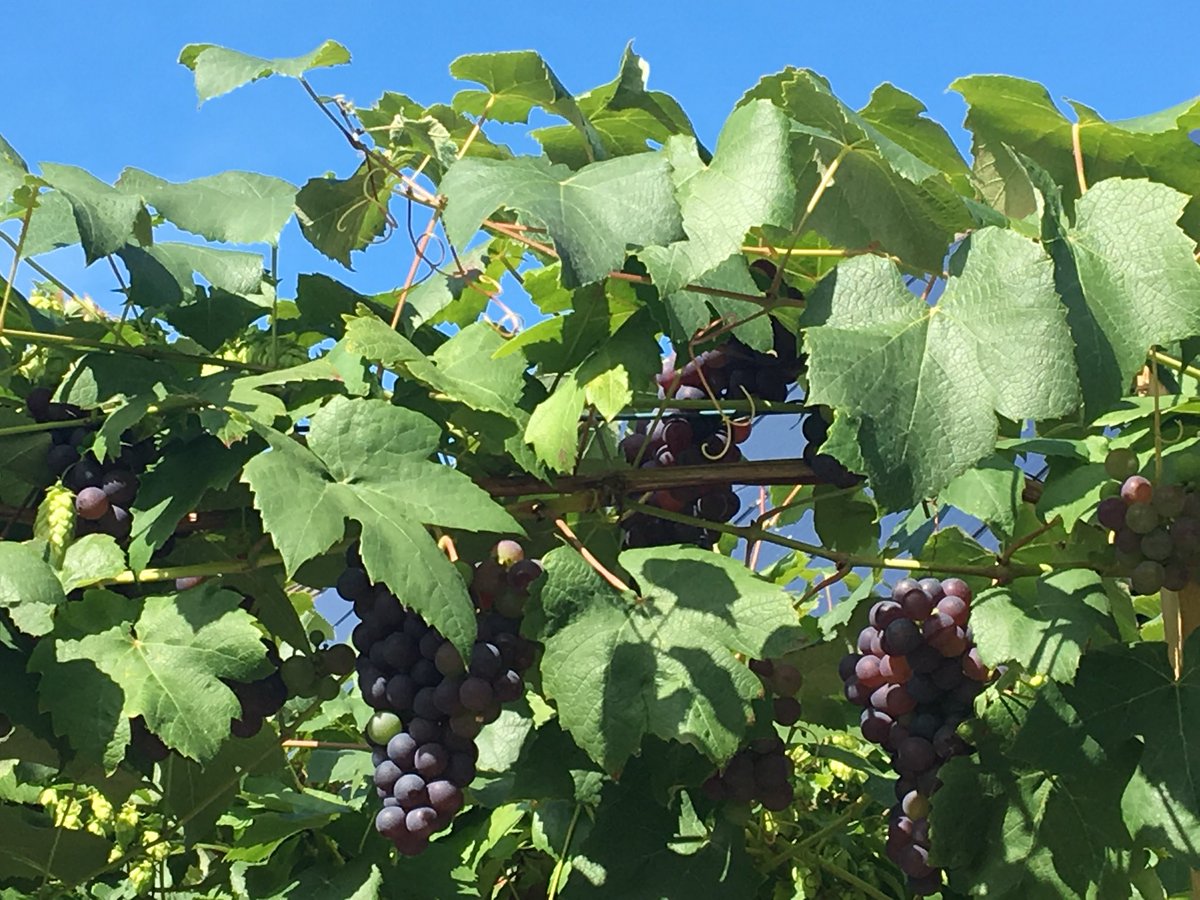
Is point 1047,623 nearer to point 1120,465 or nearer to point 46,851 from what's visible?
point 1120,465

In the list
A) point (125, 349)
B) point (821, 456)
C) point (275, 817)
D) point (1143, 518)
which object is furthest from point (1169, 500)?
point (275, 817)

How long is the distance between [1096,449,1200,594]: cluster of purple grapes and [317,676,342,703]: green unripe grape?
0.99 metres

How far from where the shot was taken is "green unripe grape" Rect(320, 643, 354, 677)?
72.0 inches

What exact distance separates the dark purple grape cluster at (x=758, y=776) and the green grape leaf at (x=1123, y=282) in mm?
673

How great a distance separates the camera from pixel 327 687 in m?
1.85

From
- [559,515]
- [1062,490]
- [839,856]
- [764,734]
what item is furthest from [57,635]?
[839,856]

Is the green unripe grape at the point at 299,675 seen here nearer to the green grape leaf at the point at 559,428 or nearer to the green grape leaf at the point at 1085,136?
the green grape leaf at the point at 559,428

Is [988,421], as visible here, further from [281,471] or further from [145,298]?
[145,298]

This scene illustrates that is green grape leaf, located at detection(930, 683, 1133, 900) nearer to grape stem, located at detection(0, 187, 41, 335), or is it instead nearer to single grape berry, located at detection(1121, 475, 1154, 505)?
single grape berry, located at detection(1121, 475, 1154, 505)

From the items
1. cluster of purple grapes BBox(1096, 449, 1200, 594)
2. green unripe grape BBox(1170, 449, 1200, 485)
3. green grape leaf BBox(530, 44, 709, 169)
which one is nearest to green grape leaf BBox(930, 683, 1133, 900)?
cluster of purple grapes BBox(1096, 449, 1200, 594)

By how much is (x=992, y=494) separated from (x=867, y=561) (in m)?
Result: 0.20

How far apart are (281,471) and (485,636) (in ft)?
1.05

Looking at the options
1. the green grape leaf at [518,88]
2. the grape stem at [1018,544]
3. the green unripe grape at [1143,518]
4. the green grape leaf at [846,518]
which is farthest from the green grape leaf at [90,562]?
the green unripe grape at [1143,518]

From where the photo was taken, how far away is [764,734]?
1823 mm
